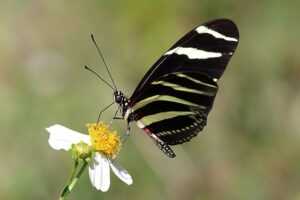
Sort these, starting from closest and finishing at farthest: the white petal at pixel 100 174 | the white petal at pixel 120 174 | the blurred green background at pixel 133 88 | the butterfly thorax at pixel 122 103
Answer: the white petal at pixel 100 174 → the white petal at pixel 120 174 → the butterfly thorax at pixel 122 103 → the blurred green background at pixel 133 88

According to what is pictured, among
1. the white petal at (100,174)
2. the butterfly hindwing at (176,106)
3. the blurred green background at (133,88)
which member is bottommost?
the blurred green background at (133,88)

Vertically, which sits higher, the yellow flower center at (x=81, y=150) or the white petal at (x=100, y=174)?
the yellow flower center at (x=81, y=150)

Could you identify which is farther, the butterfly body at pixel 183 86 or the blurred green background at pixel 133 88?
the blurred green background at pixel 133 88

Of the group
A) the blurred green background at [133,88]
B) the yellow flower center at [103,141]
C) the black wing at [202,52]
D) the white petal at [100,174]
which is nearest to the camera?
the white petal at [100,174]

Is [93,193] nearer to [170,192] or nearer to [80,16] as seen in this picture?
[170,192]

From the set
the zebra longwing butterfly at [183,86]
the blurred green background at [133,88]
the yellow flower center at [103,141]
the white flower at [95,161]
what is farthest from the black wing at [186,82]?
the blurred green background at [133,88]

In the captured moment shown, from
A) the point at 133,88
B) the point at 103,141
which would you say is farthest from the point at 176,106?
the point at 133,88

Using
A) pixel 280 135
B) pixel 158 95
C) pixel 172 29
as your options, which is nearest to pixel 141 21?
pixel 172 29

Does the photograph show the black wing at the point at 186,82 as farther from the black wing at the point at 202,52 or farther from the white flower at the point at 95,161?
the white flower at the point at 95,161
